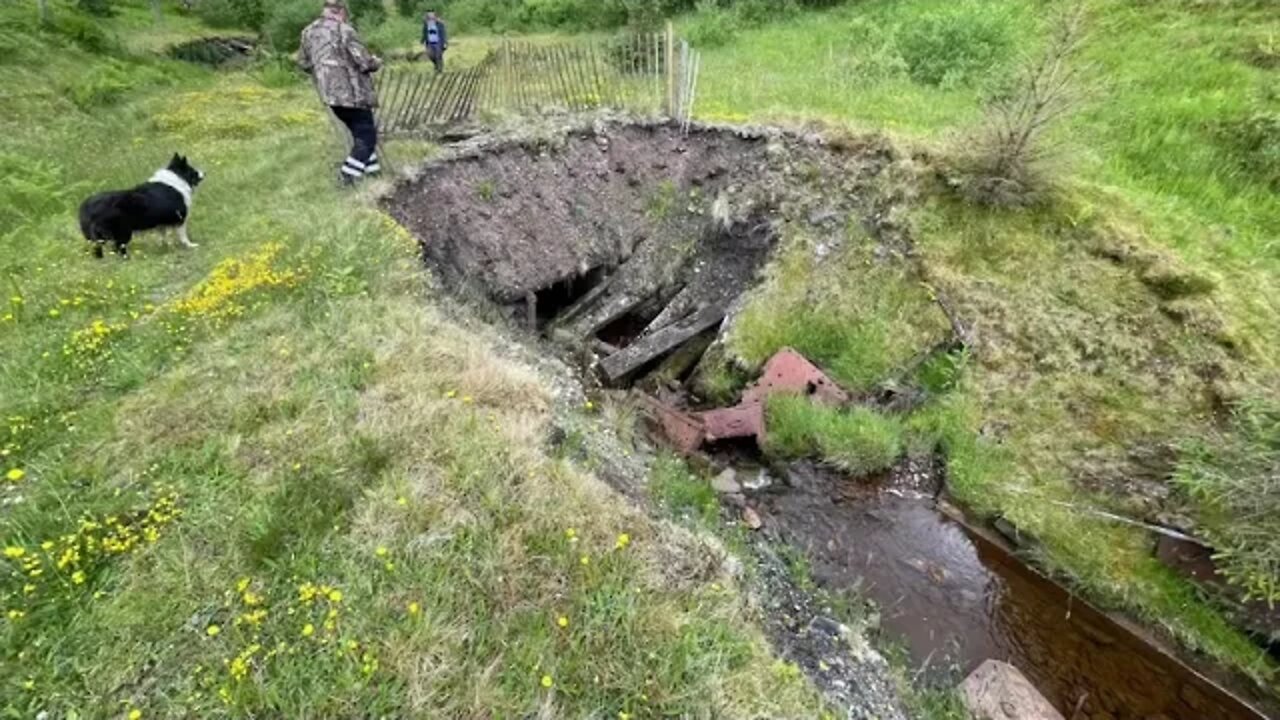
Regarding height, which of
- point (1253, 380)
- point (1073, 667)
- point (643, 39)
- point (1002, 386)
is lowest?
point (1073, 667)

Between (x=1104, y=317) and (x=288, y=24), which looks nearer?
(x=1104, y=317)

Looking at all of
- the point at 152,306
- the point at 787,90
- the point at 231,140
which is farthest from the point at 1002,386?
the point at 231,140

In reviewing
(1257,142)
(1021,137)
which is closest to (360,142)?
(1021,137)

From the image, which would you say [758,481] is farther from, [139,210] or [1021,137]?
[139,210]

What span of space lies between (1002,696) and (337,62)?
30.4ft

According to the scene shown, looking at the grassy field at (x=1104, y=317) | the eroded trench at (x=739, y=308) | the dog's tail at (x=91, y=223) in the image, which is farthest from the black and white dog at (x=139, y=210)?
the grassy field at (x=1104, y=317)

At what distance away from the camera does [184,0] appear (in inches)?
1341

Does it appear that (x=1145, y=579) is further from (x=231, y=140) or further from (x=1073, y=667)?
(x=231, y=140)

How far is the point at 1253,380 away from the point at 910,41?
33.5 feet

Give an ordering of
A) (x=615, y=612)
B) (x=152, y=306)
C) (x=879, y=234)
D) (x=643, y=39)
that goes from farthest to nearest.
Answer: (x=643, y=39) → (x=879, y=234) → (x=152, y=306) → (x=615, y=612)

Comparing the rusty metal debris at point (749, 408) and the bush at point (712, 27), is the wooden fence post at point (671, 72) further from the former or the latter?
the bush at point (712, 27)

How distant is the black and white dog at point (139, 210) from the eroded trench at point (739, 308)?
2.29 meters

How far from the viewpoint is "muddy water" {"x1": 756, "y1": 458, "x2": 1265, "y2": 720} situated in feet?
17.2

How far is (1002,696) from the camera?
188 inches
